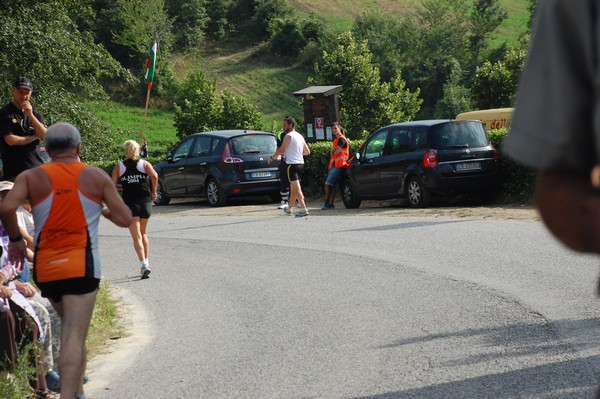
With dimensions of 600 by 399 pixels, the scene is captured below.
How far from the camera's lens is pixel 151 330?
31.9ft

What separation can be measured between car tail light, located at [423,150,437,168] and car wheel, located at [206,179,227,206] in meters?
5.91

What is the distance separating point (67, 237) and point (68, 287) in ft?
0.95

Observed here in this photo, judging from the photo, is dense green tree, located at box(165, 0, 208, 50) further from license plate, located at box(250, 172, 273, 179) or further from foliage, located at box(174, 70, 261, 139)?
license plate, located at box(250, 172, 273, 179)

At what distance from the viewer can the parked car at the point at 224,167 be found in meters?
24.2

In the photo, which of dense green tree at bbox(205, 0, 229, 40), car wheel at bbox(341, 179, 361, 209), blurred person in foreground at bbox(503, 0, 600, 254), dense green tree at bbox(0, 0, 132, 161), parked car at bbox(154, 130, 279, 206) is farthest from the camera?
dense green tree at bbox(205, 0, 229, 40)

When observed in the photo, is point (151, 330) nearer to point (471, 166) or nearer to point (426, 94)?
point (471, 166)

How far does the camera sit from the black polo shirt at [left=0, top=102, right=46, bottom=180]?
1020 centimetres

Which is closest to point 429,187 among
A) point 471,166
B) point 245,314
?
point 471,166

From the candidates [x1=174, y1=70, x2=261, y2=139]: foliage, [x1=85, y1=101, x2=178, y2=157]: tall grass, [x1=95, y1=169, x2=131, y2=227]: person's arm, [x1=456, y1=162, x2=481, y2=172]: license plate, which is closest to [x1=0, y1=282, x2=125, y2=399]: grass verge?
[x1=95, y1=169, x2=131, y2=227]: person's arm

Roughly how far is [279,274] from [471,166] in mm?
8264

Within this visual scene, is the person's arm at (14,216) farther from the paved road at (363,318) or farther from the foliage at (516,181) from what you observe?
the foliage at (516,181)

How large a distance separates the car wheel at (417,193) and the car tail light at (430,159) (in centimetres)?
37

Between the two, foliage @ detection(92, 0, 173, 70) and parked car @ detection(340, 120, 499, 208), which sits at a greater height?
foliage @ detection(92, 0, 173, 70)

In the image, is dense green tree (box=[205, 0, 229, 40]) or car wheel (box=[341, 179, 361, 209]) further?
dense green tree (box=[205, 0, 229, 40])
